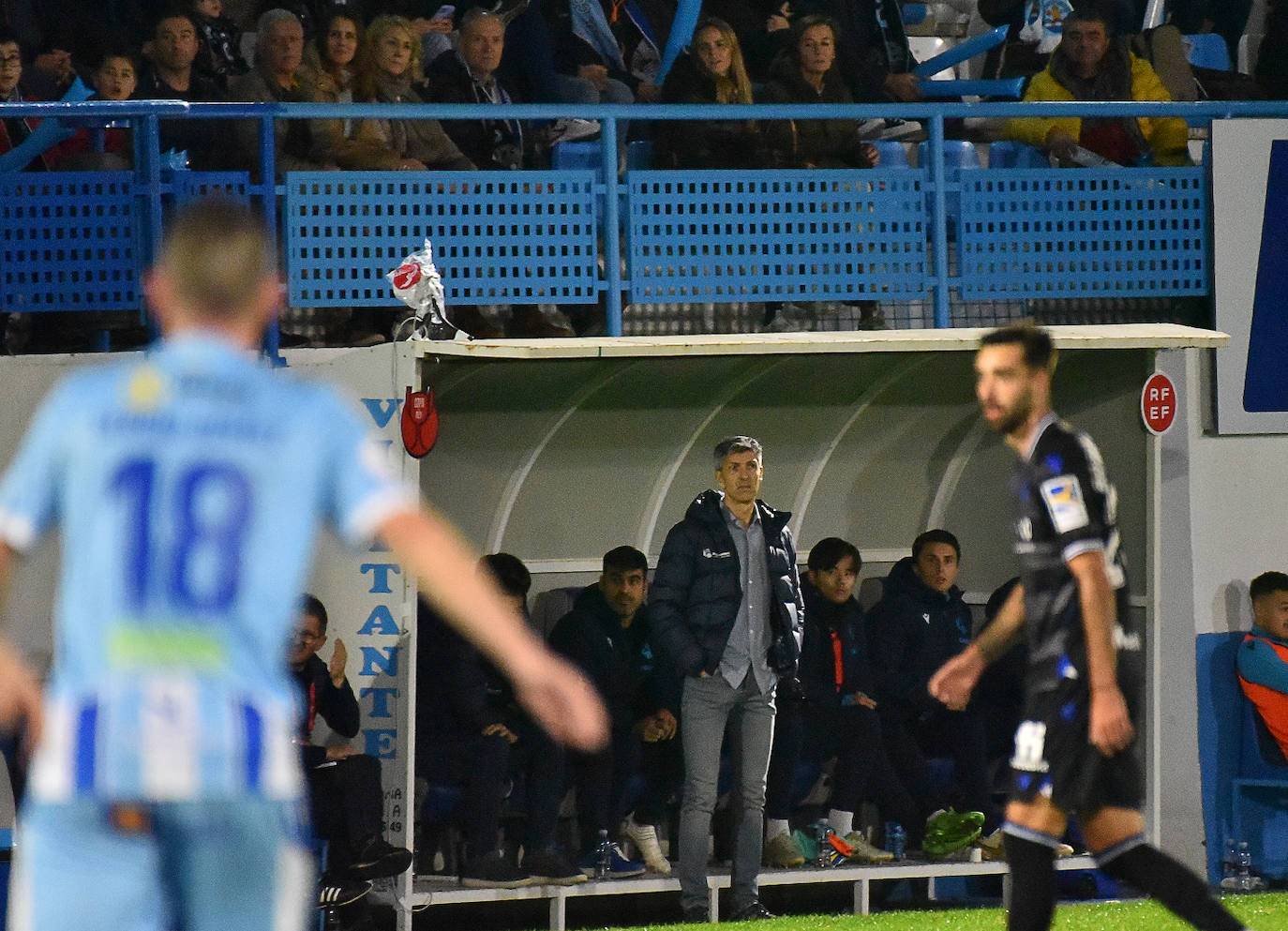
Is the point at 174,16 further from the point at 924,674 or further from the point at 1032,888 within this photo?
the point at 1032,888

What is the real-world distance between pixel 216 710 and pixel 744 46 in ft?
28.4

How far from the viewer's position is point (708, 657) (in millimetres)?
8562

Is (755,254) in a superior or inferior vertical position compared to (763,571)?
superior

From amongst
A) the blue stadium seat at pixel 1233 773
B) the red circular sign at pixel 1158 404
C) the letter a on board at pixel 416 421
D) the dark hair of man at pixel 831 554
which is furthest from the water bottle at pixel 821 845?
the letter a on board at pixel 416 421

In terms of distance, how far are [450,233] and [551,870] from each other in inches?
119

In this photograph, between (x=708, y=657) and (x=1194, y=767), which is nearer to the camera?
(x=708, y=657)

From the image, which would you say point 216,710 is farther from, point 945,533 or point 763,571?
point 945,533

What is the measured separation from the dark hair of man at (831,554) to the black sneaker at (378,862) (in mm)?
2704

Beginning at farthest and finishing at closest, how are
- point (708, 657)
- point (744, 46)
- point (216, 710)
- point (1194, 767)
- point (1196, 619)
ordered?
point (744, 46) → point (1196, 619) → point (1194, 767) → point (708, 657) → point (216, 710)

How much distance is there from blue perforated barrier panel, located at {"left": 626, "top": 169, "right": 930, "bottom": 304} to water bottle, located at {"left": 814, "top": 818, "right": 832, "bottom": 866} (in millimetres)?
2581

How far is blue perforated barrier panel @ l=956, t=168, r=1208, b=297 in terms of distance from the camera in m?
9.82

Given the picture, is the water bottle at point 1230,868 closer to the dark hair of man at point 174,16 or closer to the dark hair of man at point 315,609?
the dark hair of man at point 315,609

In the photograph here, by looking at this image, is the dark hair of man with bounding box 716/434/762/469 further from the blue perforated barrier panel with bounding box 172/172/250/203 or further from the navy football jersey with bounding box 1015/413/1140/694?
the navy football jersey with bounding box 1015/413/1140/694

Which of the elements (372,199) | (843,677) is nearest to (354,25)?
(372,199)
